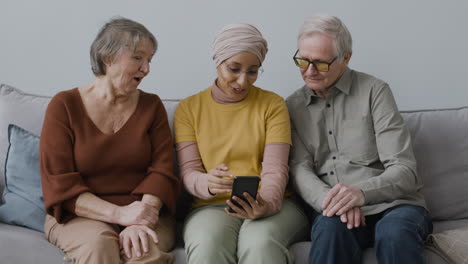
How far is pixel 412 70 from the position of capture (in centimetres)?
292

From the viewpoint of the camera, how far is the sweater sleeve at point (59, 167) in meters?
2.12

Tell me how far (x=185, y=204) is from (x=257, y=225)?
51 cm

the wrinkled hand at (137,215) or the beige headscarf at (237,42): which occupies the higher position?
the beige headscarf at (237,42)

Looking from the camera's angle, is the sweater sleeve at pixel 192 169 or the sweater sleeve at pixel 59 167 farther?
the sweater sleeve at pixel 192 169

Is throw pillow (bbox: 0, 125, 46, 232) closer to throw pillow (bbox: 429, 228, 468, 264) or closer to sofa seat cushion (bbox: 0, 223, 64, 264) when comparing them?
sofa seat cushion (bbox: 0, 223, 64, 264)

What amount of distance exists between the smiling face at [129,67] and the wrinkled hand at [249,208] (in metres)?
0.57

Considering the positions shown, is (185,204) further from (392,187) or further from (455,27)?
(455,27)

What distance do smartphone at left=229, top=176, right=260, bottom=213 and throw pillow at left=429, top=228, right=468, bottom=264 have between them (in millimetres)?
652

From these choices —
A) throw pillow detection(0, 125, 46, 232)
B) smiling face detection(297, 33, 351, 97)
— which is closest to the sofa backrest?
throw pillow detection(0, 125, 46, 232)

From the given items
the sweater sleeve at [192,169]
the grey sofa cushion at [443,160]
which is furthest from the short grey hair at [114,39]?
the grey sofa cushion at [443,160]

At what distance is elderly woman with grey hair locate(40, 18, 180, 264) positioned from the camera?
2104mm

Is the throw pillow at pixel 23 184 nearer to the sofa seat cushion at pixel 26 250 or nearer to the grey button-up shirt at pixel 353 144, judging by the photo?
the sofa seat cushion at pixel 26 250

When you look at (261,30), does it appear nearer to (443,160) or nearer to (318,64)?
(318,64)

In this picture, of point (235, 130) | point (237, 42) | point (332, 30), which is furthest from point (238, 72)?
point (332, 30)
